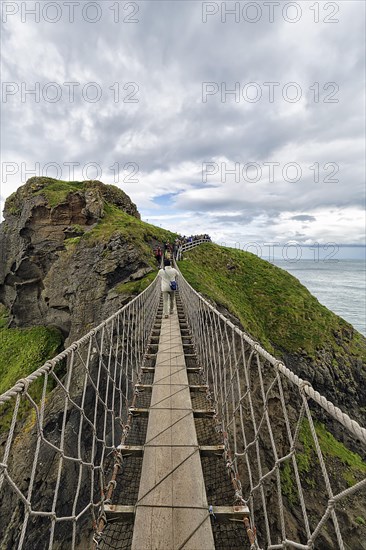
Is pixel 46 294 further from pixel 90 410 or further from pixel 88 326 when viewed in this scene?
pixel 90 410

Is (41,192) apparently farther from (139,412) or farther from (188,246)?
(139,412)

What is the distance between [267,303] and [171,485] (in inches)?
647

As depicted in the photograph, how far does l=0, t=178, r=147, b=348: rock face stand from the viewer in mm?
11742

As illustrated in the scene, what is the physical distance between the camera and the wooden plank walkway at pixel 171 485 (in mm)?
1763

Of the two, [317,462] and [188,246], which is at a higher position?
[188,246]

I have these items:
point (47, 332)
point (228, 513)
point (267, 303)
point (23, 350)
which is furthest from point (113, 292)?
point (267, 303)

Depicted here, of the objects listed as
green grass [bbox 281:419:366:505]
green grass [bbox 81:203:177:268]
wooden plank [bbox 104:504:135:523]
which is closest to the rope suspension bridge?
wooden plank [bbox 104:504:135:523]

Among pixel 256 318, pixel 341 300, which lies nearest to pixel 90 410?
pixel 256 318

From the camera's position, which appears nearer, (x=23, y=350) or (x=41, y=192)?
(x=23, y=350)

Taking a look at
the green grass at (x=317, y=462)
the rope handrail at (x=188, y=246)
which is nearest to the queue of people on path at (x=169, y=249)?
the rope handrail at (x=188, y=246)

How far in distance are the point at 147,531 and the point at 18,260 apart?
17522 mm

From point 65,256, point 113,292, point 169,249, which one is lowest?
point 113,292

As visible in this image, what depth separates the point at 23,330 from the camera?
16125 millimetres

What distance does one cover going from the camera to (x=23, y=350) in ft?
47.8
